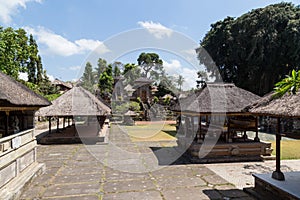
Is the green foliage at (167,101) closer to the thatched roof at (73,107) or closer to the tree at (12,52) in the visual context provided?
the tree at (12,52)

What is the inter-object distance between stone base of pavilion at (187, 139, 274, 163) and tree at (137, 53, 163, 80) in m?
29.4

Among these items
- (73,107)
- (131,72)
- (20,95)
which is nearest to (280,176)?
(20,95)

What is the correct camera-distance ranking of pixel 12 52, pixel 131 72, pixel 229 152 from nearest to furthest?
pixel 229 152
pixel 12 52
pixel 131 72

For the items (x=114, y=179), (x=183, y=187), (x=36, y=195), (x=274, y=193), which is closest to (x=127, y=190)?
(x=114, y=179)

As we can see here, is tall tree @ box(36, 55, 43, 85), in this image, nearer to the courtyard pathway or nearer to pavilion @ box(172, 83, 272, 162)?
the courtyard pathway

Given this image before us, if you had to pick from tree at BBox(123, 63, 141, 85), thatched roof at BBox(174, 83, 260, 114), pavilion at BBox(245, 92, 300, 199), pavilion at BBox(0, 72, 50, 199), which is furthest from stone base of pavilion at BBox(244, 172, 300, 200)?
tree at BBox(123, 63, 141, 85)

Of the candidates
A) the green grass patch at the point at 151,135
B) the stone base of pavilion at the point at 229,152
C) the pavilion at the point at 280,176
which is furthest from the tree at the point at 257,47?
the pavilion at the point at 280,176

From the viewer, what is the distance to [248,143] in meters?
8.64

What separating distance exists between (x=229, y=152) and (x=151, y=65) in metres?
31.9

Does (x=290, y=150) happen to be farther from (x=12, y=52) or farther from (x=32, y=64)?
(x=32, y=64)

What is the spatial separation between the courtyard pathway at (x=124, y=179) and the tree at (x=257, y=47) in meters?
14.6

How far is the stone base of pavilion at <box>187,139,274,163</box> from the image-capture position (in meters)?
8.25

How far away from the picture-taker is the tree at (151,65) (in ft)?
124

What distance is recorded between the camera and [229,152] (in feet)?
27.8
